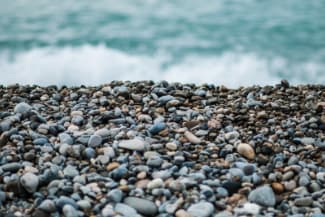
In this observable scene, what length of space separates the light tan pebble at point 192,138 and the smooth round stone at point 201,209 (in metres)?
0.55

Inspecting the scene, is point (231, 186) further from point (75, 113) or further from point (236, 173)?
point (75, 113)

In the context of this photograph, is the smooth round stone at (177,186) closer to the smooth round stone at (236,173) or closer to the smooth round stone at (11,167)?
the smooth round stone at (236,173)

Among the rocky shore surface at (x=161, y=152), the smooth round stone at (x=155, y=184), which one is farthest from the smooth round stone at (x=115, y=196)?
the smooth round stone at (x=155, y=184)

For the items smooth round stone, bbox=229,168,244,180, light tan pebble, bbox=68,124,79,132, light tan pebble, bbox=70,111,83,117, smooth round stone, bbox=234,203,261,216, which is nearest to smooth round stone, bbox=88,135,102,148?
light tan pebble, bbox=68,124,79,132

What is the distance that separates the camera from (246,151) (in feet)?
8.13

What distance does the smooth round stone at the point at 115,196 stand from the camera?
211 cm

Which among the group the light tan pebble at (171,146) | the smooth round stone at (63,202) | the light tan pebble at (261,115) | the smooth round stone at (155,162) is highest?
the light tan pebble at (261,115)

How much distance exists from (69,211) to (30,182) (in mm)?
242

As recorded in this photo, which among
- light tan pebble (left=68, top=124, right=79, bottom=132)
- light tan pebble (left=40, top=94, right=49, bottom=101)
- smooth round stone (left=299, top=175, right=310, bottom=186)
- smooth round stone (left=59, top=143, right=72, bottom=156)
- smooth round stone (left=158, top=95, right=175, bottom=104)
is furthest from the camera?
light tan pebble (left=40, top=94, right=49, bottom=101)

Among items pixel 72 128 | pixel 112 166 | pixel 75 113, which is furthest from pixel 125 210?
pixel 75 113

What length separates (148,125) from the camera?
2773 millimetres

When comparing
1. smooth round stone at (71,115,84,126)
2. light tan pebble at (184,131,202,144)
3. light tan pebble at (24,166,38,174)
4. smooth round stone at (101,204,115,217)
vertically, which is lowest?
smooth round stone at (101,204,115,217)

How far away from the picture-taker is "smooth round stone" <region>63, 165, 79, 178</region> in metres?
2.27

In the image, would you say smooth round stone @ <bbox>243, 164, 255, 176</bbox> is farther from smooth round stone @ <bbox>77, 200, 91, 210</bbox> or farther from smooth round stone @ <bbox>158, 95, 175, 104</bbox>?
smooth round stone @ <bbox>158, 95, 175, 104</bbox>
